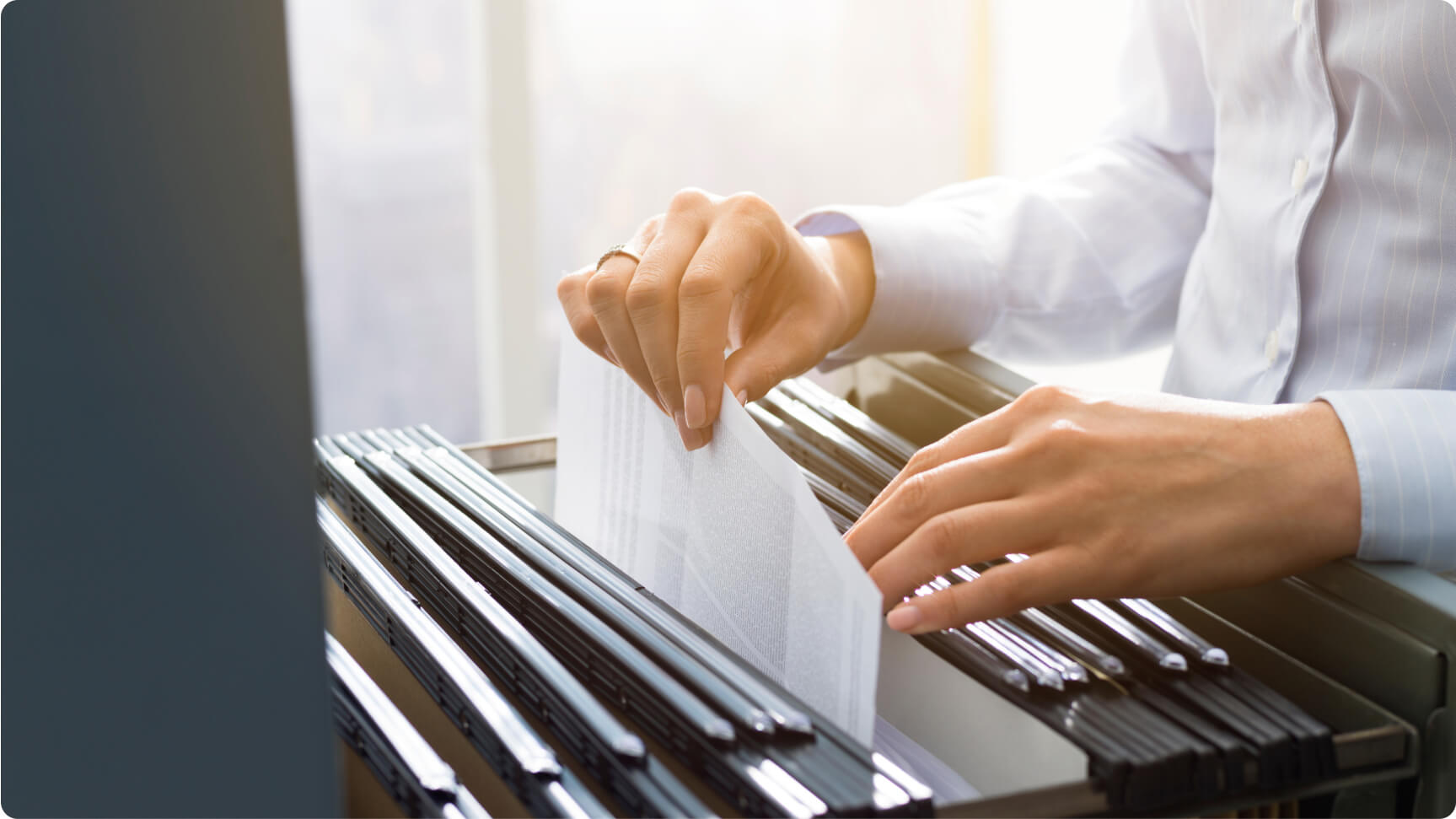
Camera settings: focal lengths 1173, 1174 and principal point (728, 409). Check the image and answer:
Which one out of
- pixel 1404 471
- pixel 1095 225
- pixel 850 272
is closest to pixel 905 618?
pixel 1404 471

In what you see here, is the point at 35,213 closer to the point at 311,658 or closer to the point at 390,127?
the point at 311,658

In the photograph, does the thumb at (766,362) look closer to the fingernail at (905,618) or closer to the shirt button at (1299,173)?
the fingernail at (905,618)

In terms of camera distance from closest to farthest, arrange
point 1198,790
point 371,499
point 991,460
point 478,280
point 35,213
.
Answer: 1. point 35,213
2. point 1198,790
3. point 991,460
4. point 371,499
5. point 478,280

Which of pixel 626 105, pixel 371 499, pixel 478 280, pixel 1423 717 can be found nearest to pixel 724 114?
pixel 626 105

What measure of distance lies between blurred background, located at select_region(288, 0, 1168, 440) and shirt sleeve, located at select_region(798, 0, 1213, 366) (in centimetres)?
148

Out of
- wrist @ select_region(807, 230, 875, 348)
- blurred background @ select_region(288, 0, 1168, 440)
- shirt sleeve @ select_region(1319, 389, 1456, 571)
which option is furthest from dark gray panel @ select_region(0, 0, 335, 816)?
blurred background @ select_region(288, 0, 1168, 440)

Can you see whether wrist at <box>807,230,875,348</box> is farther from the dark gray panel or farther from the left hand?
the dark gray panel

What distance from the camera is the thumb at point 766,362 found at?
610 millimetres

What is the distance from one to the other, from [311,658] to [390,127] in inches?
101

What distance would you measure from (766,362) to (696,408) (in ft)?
0.43

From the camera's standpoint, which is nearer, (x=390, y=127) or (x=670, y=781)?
(x=670, y=781)

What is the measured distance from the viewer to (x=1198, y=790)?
1.15 ft

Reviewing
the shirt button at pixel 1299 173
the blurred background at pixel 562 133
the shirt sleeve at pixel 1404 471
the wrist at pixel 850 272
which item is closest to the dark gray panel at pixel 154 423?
the shirt sleeve at pixel 1404 471

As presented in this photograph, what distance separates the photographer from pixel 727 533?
0.49m
